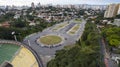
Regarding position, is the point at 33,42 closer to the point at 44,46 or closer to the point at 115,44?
the point at 44,46

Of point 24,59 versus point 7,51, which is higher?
point 7,51

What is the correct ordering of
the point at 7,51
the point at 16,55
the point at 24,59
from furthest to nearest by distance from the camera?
1. the point at 7,51
2. the point at 16,55
3. the point at 24,59

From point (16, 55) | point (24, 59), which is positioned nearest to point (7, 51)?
point (16, 55)

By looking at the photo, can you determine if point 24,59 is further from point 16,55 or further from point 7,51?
point 7,51

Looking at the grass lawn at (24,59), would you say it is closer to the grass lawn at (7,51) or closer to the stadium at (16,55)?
the stadium at (16,55)

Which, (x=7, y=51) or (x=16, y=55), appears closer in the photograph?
(x=16, y=55)

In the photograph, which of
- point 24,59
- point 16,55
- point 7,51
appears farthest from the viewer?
point 7,51

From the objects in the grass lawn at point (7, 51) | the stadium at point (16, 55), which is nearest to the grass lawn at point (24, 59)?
the stadium at point (16, 55)

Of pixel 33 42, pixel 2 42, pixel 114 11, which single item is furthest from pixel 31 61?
pixel 114 11
